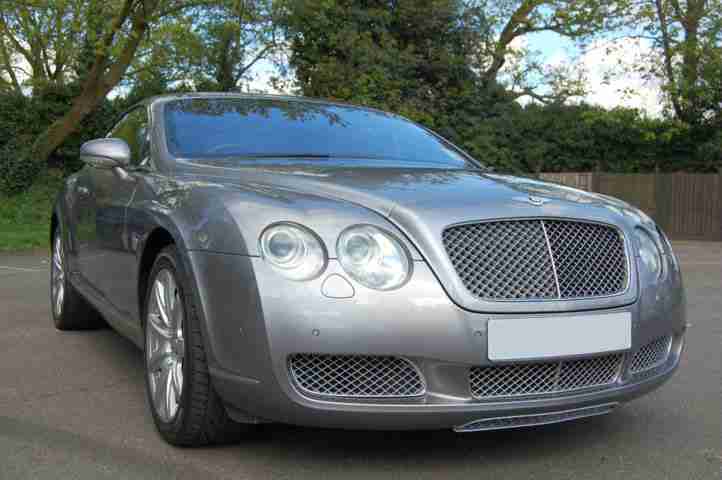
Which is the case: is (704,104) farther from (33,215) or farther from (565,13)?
(33,215)

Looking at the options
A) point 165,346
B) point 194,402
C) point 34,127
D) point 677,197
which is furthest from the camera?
point 34,127

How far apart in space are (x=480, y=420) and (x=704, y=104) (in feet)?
75.0

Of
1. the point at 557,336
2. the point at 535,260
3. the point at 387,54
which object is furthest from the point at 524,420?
the point at 387,54

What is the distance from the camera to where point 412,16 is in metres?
26.2

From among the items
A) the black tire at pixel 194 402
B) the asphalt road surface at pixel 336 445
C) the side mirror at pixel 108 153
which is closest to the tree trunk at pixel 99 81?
the side mirror at pixel 108 153

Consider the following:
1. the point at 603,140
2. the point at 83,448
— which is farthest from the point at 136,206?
the point at 603,140

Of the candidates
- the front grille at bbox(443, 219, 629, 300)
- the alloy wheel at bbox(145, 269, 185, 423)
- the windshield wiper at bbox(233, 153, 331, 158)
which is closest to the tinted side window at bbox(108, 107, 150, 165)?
the windshield wiper at bbox(233, 153, 331, 158)

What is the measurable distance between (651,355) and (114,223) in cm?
251

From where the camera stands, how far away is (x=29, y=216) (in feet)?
60.7

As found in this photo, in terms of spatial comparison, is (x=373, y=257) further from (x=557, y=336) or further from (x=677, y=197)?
(x=677, y=197)

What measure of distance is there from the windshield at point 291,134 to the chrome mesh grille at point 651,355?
1490mm

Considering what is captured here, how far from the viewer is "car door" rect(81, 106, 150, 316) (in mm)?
3957

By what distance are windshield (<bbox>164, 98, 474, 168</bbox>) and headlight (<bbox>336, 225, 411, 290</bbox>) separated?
4.04 feet

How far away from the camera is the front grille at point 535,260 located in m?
2.80
